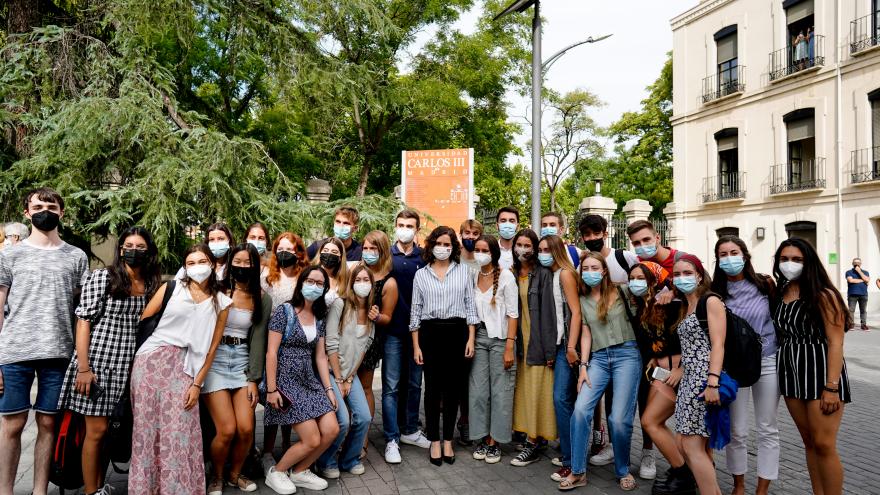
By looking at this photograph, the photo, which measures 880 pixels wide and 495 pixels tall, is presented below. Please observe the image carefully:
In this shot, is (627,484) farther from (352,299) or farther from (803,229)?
(803,229)

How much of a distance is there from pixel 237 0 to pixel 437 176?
519cm

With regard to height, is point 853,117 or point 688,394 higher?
point 853,117

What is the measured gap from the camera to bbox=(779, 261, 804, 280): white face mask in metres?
3.87

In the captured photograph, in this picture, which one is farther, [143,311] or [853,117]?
[853,117]

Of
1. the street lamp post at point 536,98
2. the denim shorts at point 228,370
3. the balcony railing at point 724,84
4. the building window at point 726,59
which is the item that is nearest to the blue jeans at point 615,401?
the denim shorts at point 228,370

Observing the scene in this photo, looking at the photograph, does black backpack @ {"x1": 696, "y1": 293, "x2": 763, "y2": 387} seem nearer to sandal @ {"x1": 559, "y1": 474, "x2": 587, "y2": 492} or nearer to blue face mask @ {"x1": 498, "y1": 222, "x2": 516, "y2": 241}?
sandal @ {"x1": 559, "y1": 474, "x2": 587, "y2": 492}

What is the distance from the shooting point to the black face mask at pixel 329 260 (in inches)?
194

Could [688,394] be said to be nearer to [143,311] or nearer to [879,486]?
[879,486]

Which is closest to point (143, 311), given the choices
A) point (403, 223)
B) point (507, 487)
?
point (403, 223)

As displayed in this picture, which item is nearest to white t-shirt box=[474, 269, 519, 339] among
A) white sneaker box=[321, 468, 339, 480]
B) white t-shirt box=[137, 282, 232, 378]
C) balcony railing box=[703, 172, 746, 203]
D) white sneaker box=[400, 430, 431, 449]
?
white sneaker box=[400, 430, 431, 449]

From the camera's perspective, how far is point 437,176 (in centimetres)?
1250

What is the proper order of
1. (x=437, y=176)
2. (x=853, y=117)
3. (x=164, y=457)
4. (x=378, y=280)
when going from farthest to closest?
1. (x=853, y=117)
2. (x=437, y=176)
3. (x=378, y=280)
4. (x=164, y=457)

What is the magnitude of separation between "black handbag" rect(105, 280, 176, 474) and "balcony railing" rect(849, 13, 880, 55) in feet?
72.1

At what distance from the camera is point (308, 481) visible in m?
4.49
